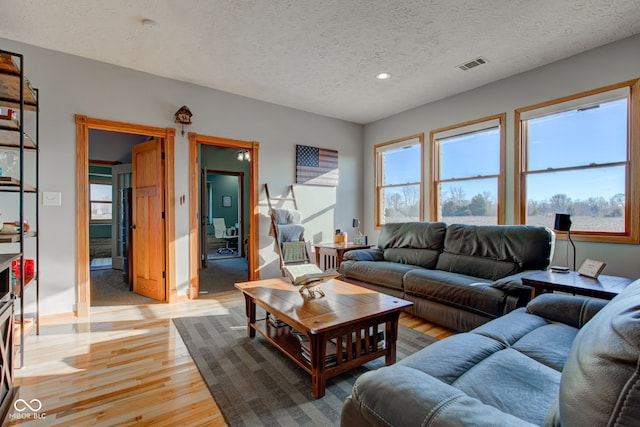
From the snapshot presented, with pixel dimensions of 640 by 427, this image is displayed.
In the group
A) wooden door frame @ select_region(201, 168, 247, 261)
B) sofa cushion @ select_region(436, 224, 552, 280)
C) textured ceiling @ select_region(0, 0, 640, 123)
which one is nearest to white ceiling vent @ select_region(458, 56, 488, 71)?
textured ceiling @ select_region(0, 0, 640, 123)

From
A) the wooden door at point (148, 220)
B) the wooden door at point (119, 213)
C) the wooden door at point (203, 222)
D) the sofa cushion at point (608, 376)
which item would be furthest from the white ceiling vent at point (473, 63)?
the wooden door at point (119, 213)

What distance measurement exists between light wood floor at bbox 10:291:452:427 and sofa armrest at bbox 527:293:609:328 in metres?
1.01

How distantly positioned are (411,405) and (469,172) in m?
4.05

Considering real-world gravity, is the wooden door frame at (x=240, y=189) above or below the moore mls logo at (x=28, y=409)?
above

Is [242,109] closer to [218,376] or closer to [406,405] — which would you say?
[218,376]

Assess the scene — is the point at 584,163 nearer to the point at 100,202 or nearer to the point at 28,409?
the point at 28,409

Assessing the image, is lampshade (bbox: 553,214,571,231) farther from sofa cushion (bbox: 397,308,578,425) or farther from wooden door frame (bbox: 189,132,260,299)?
wooden door frame (bbox: 189,132,260,299)

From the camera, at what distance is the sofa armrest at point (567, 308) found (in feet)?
5.58

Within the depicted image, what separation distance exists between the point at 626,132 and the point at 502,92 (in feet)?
4.37

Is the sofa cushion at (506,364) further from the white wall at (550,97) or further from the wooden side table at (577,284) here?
the white wall at (550,97)

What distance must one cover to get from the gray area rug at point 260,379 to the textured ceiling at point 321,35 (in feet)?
9.12

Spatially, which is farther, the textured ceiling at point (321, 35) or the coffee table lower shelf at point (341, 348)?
the textured ceiling at point (321, 35)

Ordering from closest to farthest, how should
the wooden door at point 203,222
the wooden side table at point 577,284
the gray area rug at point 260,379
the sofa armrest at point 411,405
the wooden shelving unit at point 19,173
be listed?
Result: the sofa armrest at point 411,405, the gray area rug at point 260,379, the wooden side table at point 577,284, the wooden shelving unit at point 19,173, the wooden door at point 203,222

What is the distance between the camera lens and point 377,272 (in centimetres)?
359
